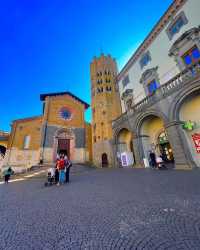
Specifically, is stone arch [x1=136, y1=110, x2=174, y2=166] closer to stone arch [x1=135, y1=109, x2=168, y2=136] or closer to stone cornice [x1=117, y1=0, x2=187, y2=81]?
stone arch [x1=135, y1=109, x2=168, y2=136]

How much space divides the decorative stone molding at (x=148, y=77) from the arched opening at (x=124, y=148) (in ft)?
19.8

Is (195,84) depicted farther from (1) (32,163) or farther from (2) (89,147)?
(1) (32,163)

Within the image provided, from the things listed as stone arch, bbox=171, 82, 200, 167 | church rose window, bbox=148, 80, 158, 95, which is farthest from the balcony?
church rose window, bbox=148, 80, 158, 95

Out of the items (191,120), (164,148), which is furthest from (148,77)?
(164,148)

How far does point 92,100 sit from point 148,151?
16062mm

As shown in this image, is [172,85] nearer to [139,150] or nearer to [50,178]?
[139,150]

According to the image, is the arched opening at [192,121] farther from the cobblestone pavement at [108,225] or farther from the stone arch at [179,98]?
the cobblestone pavement at [108,225]

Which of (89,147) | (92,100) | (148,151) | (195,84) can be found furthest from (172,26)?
(89,147)

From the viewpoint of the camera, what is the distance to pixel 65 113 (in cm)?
2564

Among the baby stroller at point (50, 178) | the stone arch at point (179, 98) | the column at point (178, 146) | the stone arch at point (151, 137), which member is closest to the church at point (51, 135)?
the stone arch at point (151, 137)

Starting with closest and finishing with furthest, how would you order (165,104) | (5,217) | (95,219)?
(95,219)
(5,217)
(165,104)

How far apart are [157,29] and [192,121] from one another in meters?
11.8

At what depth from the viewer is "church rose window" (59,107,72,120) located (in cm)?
2508

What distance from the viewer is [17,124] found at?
23.0 meters
